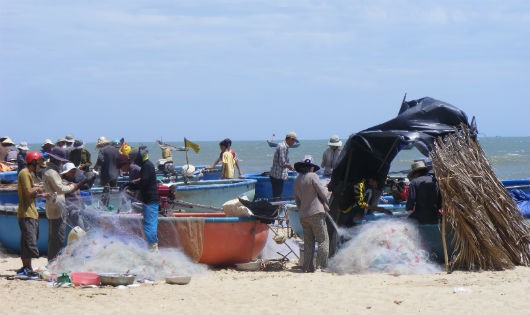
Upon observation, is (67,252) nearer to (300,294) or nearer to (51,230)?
(51,230)

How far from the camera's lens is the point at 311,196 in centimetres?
1202

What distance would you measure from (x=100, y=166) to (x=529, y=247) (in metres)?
8.82

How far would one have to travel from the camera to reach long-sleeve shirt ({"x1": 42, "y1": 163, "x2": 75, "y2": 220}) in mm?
11453

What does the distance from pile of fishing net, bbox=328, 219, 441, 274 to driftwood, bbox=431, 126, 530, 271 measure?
1.57 feet

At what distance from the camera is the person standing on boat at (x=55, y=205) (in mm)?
11469

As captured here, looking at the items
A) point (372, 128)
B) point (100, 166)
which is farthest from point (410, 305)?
point (100, 166)

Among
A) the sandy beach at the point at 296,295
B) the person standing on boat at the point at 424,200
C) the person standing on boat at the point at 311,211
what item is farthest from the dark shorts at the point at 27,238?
the person standing on boat at the point at 424,200

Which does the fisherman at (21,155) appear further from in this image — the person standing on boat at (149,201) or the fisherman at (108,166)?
the person standing on boat at (149,201)

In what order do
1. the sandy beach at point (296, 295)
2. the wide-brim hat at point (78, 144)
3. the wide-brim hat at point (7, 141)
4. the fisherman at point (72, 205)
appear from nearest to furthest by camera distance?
the sandy beach at point (296, 295) < the fisherman at point (72, 205) < the wide-brim hat at point (78, 144) < the wide-brim hat at point (7, 141)

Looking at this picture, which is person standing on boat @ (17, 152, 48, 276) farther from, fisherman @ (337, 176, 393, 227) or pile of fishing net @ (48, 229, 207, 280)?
fisherman @ (337, 176, 393, 227)

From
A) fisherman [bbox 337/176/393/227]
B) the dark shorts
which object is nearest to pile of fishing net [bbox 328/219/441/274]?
Answer: fisherman [bbox 337/176/393/227]

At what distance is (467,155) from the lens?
480 inches

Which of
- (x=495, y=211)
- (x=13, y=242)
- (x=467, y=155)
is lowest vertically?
(x=13, y=242)

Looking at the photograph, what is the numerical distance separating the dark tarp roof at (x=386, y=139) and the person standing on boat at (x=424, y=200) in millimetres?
544
